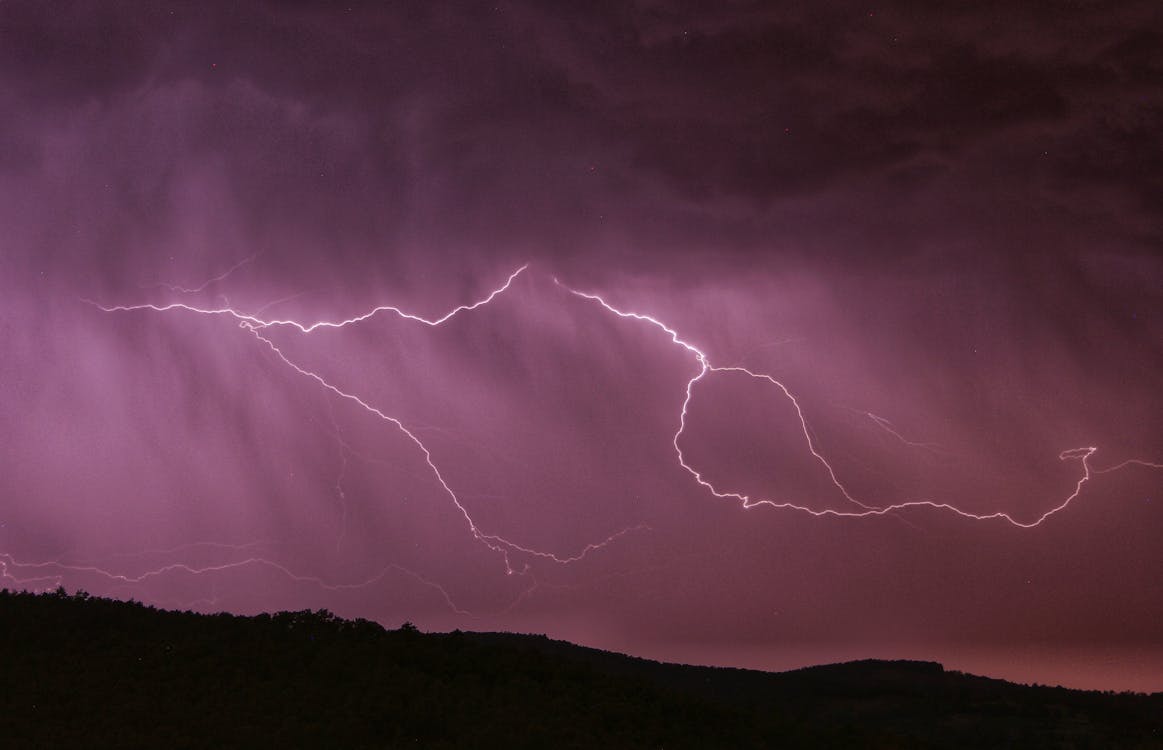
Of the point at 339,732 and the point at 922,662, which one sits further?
the point at 922,662

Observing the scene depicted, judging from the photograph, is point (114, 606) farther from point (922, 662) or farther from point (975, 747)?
point (922, 662)

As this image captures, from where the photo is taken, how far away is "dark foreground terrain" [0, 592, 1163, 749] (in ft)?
47.8

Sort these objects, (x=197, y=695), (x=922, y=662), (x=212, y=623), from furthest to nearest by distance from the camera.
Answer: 1. (x=922, y=662)
2. (x=212, y=623)
3. (x=197, y=695)

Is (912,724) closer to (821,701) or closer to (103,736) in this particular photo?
(821,701)

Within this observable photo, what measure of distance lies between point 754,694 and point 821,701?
1.91 metres

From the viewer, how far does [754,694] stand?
2914cm

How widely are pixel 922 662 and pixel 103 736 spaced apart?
27.2m

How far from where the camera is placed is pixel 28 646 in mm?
18125

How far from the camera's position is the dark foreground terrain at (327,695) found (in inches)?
574

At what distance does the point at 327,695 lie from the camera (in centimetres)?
1616

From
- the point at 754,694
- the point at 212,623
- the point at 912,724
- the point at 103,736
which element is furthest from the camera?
the point at 754,694

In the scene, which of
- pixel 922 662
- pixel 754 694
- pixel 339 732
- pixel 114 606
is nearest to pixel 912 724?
pixel 754 694

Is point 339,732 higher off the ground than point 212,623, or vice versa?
point 212,623

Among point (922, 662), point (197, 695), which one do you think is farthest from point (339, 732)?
point (922, 662)
